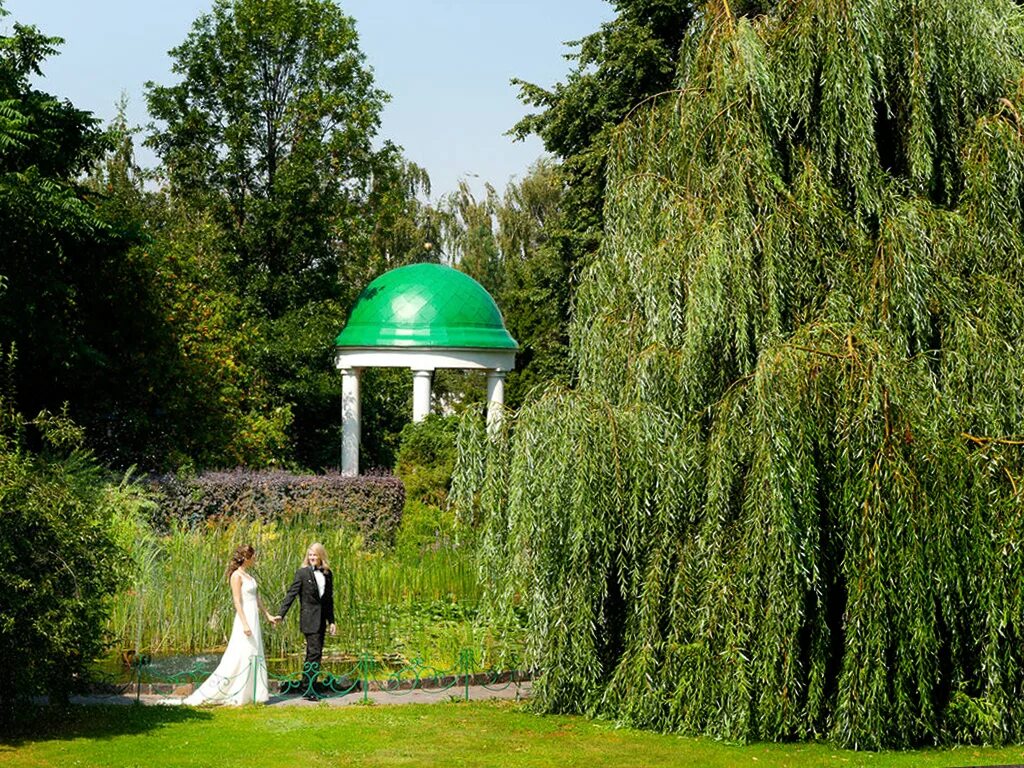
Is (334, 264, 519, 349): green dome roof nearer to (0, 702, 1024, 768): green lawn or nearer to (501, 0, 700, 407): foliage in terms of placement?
(501, 0, 700, 407): foliage

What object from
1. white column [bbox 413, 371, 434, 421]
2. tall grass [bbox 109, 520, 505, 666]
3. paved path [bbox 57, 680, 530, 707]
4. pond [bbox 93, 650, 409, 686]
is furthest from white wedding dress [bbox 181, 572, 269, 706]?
white column [bbox 413, 371, 434, 421]

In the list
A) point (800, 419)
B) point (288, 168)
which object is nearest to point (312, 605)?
point (800, 419)

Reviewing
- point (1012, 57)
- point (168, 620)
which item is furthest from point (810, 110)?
point (168, 620)

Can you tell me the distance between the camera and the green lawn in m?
10.6

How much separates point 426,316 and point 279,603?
14.0 metres

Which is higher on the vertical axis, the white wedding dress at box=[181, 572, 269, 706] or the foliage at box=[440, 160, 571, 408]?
the foliage at box=[440, 160, 571, 408]

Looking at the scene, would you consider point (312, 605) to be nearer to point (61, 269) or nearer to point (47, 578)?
point (47, 578)

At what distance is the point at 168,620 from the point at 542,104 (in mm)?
14709

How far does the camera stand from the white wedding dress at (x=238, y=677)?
13.1 meters

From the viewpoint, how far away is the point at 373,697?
13344mm

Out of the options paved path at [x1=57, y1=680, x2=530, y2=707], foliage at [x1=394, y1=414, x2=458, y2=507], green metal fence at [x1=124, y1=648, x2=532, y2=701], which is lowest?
paved path at [x1=57, y1=680, x2=530, y2=707]

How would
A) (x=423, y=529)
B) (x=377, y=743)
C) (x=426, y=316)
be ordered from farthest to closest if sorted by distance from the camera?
(x=426, y=316) < (x=423, y=529) < (x=377, y=743)

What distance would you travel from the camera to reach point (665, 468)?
11484 millimetres

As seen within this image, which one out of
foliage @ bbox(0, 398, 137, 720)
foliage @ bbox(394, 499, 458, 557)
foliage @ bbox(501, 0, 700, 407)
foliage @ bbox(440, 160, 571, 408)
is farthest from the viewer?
foliage @ bbox(440, 160, 571, 408)
